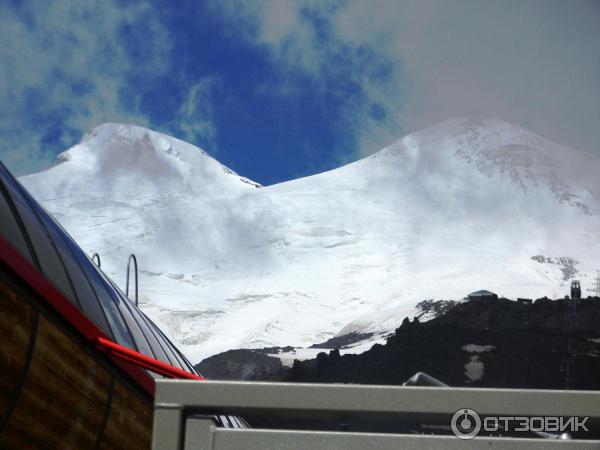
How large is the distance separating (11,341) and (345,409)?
1840 mm

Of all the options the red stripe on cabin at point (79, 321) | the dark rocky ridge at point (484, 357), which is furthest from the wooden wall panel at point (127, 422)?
the dark rocky ridge at point (484, 357)

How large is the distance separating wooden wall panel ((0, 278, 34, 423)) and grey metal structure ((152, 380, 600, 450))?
105 cm

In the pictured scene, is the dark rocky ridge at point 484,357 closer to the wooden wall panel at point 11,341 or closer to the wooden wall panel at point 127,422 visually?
the wooden wall panel at point 127,422

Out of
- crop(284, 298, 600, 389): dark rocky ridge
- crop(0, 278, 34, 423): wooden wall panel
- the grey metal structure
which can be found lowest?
the grey metal structure

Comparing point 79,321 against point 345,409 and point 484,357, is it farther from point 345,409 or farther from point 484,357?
point 484,357

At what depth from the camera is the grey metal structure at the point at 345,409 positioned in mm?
4105

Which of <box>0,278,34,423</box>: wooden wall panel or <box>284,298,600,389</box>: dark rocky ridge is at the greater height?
<box>284,298,600,389</box>: dark rocky ridge

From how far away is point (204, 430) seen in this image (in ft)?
13.8

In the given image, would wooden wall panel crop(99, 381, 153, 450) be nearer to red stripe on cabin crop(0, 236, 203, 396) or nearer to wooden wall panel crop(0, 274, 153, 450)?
wooden wall panel crop(0, 274, 153, 450)

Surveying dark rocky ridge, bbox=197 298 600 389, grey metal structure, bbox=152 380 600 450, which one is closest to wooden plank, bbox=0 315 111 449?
grey metal structure, bbox=152 380 600 450

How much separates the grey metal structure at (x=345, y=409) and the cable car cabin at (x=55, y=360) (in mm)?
1104

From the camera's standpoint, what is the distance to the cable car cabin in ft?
15.9

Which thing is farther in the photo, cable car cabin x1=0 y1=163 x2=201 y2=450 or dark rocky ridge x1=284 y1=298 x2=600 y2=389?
dark rocky ridge x1=284 y1=298 x2=600 y2=389

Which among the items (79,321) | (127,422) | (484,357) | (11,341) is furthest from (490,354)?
(11,341)
